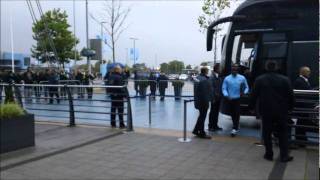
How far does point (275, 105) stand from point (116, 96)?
4.85 m

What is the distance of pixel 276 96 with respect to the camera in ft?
25.5

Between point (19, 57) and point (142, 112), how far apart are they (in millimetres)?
71700

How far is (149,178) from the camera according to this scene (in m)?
6.71

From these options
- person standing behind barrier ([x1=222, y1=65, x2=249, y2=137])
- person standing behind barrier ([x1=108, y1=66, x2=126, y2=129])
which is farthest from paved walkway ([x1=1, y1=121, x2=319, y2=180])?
person standing behind barrier ([x1=108, y1=66, x2=126, y2=129])

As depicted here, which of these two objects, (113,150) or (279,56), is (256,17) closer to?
(279,56)

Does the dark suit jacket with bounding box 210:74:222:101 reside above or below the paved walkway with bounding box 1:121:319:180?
above

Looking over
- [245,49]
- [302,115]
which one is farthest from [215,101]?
[302,115]

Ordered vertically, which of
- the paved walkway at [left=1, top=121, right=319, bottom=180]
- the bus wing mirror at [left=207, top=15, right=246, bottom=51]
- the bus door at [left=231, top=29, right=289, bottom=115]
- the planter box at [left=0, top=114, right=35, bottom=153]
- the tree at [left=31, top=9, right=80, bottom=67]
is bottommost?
the paved walkway at [left=1, top=121, right=319, bottom=180]

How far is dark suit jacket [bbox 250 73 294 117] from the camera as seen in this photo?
7758 millimetres

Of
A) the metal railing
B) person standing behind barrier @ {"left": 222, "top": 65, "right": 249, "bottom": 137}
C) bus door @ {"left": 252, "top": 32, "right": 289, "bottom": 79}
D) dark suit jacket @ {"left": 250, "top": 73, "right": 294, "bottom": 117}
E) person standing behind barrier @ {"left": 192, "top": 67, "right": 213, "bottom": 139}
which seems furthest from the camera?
bus door @ {"left": 252, "top": 32, "right": 289, "bottom": 79}

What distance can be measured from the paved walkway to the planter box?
1.12ft

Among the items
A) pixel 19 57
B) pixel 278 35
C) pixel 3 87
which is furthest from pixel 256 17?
pixel 19 57

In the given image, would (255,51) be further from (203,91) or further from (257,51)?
(203,91)

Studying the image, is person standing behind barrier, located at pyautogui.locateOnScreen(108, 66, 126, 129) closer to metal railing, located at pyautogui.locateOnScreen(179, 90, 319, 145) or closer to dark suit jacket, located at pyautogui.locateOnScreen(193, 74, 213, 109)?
dark suit jacket, located at pyautogui.locateOnScreen(193, 74, 213, 109)
